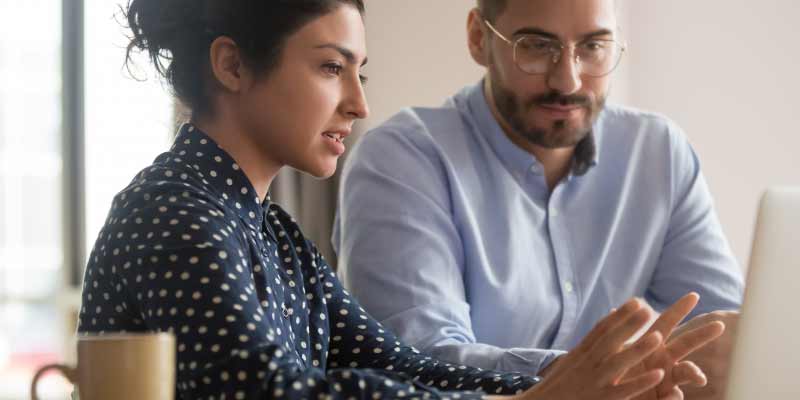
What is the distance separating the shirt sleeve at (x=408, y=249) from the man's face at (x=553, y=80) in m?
0.19

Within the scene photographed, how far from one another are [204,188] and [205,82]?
0.67 feet

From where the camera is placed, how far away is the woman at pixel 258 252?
41.1 inches

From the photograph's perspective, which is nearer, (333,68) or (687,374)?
(687,374)

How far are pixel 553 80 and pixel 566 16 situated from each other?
0.12 meters

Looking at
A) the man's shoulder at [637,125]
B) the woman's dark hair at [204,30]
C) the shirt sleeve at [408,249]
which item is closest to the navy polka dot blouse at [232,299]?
the woman's dark hair at [204,30]

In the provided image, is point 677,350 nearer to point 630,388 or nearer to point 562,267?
point 630,388

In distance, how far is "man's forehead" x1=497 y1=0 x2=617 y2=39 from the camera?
1956mm

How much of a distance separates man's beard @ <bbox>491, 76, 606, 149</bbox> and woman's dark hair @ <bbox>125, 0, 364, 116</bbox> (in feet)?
2.12

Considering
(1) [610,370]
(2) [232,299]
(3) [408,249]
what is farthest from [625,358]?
(3) [408,249]

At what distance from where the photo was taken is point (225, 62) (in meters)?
1.39

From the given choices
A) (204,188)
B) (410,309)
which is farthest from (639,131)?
(204,188)

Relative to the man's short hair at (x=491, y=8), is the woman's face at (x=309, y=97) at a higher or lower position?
lower

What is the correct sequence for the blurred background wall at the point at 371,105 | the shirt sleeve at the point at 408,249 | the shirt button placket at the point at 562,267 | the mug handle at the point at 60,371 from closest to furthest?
1. the mug handle at the point at 60,371
2. the shirt sleeve at the point at 408,249
3. the shirt button placket at the point at 562,267
4. the blurred background wall at the point at 371,105

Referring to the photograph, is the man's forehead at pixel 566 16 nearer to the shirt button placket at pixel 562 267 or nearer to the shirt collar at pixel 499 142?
the shirt collar at pixel 499 142
